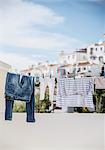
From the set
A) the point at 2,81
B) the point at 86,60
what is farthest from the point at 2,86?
the point at 86,60

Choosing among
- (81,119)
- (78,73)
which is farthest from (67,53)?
(81,119)

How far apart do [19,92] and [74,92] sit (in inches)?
23.2

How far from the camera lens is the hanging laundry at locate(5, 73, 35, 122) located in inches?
120

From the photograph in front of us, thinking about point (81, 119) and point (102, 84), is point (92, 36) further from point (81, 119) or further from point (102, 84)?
point (81, 119)

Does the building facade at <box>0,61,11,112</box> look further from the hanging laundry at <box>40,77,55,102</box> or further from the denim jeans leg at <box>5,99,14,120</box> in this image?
the hanging laundry at <box>40,77,55,102</box>

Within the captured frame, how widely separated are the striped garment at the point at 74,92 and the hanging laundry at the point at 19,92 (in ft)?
0.98

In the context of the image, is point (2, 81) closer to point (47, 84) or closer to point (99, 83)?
point (47, 84)

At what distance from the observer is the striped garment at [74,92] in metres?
3.16

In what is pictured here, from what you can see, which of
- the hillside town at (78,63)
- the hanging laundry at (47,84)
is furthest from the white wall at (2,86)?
the hanging laundry at (47,84)

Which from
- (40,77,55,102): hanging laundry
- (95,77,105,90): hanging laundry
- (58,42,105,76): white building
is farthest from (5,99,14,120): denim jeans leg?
(95,77,105,90): hanging laundry

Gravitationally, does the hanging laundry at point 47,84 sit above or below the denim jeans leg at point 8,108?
above

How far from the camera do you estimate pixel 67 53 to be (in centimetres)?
328

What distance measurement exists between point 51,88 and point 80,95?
32 centimetres

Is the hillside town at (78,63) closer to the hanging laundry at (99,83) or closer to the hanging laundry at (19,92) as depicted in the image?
the hanging laundry at (99,83)
